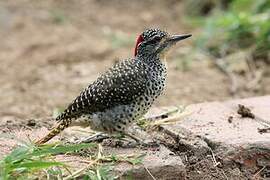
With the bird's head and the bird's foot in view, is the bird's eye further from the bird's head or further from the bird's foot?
the bird's foot

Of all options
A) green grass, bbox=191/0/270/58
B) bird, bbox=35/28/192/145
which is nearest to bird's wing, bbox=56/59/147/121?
bird, bbox=35/28/192/145

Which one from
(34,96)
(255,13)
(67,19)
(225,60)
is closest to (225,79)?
(225,60)

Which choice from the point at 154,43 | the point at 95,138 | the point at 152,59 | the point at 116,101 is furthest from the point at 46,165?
the point at 154,43

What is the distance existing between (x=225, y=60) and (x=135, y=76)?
420cm

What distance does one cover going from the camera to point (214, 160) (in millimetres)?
5199

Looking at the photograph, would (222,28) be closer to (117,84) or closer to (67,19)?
(67,19)

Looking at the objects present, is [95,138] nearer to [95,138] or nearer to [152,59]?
[95,138]

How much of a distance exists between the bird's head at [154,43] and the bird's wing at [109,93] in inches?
10.8

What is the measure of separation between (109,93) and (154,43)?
1.79 ft

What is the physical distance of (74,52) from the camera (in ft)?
31.9

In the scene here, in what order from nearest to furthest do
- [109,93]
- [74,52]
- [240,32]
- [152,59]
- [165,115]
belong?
[109,93] < [152,59] < [165,115] < [240,32] < [74,52]

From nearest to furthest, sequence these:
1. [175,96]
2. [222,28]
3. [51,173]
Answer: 1. [51,173]
2. [175,96]
3. [222,28]

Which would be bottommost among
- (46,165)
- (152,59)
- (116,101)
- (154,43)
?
(46,165)

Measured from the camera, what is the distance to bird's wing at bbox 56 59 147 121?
512 cm
